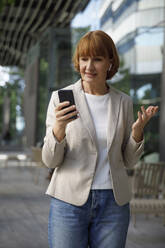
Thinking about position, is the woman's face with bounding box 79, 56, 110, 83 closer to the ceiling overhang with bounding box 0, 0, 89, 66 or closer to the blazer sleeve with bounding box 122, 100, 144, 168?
the blazer sleeve with bounding box 122, 100, 144, 168

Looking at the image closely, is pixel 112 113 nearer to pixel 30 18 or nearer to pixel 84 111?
pixel 84 111

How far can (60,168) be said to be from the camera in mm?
2043

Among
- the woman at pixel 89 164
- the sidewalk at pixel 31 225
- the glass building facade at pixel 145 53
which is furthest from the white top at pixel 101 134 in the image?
the glass building facade at pixel 145 53

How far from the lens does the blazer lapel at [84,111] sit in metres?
2.02

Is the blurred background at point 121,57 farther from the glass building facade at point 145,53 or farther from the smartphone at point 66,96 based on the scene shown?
the smartphone at point 66,96

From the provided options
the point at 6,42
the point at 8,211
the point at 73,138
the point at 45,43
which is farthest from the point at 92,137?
the point at 6,42

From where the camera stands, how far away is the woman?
1.98 meters

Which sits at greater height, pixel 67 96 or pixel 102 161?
pixel 67 96

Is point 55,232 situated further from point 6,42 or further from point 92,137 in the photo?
point 6,42

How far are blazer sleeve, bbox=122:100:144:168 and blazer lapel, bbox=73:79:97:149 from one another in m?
0.19

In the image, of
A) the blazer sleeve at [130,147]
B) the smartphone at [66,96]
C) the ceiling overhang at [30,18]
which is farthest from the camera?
the ceiling overhang at [30,18]

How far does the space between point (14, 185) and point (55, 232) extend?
9037mm

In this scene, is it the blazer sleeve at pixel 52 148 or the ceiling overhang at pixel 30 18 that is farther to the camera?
the ceiling overhang at pixel 30 18

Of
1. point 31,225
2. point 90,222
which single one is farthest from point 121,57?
point 90,222
